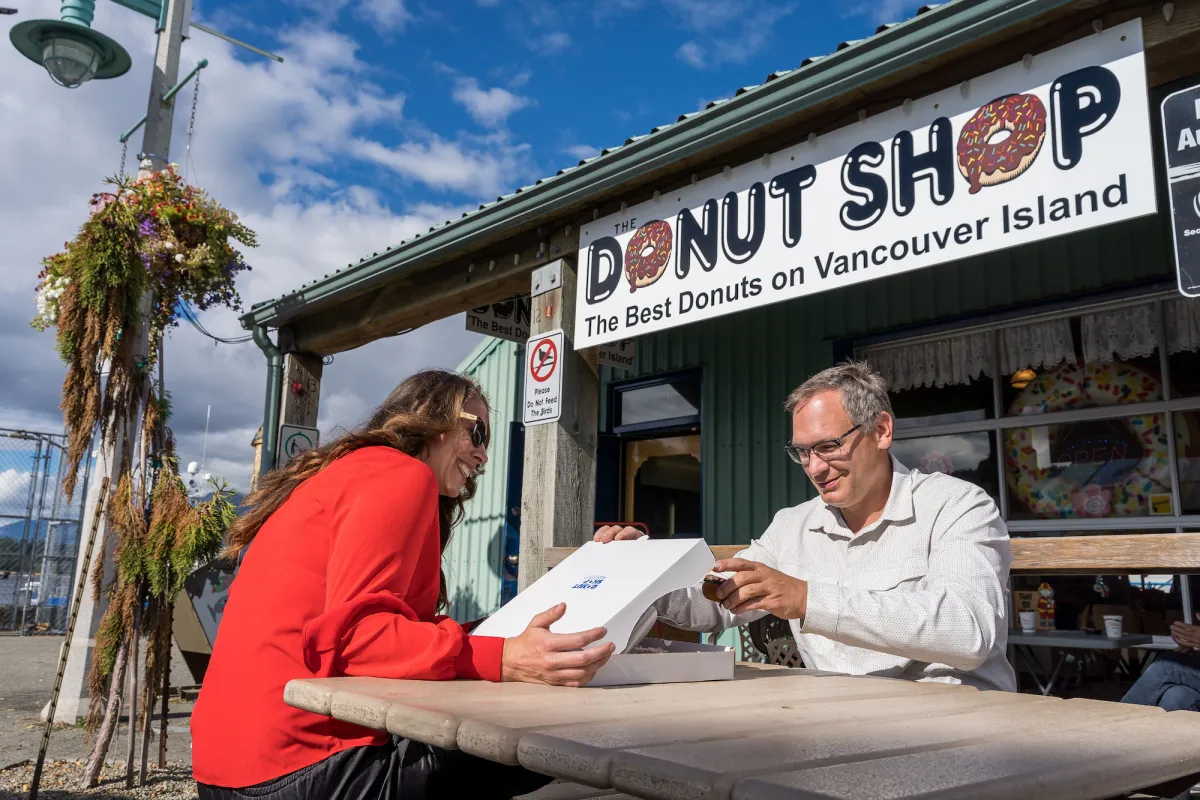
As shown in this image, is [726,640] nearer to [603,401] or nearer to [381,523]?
[603,401]

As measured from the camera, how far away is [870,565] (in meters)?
2.32

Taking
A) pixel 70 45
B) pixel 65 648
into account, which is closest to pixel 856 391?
pixel 65 648

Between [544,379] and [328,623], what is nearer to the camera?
[328,623]

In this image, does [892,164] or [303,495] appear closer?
[303,495]

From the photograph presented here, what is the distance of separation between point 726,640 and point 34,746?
4.32m

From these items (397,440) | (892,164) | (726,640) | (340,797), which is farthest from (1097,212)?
(726,640)

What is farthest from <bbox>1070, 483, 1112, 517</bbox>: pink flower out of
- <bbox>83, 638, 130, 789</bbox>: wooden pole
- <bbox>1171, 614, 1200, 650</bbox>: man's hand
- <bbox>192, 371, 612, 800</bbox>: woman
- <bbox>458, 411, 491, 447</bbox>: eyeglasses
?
<bbox>83, 638, 130, 789</bbox>: wooden pole

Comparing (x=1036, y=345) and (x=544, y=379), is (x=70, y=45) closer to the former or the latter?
(x=544, y=379)

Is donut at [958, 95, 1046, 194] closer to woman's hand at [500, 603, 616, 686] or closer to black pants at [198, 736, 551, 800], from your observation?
woman's hand at [500, 603, 616, 686]

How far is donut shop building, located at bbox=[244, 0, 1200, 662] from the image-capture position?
10.1 ft

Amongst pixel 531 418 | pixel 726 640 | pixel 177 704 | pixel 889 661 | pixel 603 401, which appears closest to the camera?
pixel 889 661

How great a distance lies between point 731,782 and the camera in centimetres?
A: 84

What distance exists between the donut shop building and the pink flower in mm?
20

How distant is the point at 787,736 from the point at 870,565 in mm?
1312
